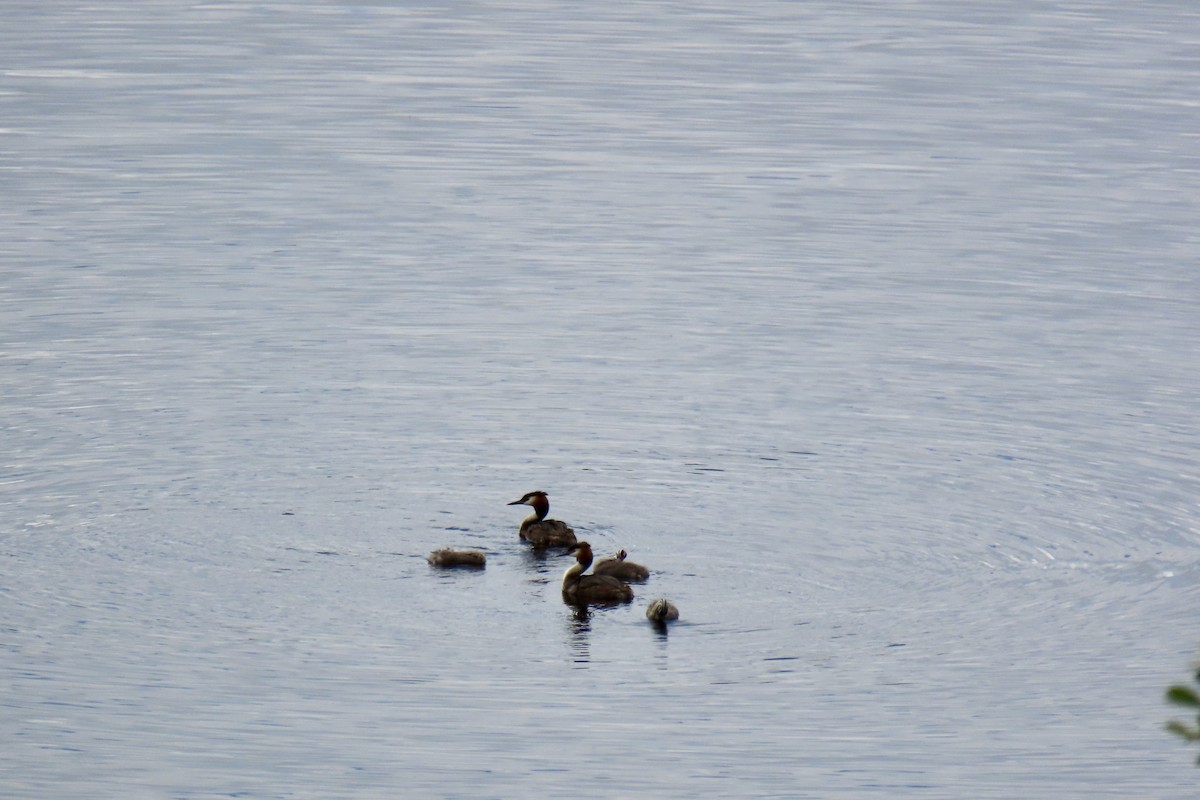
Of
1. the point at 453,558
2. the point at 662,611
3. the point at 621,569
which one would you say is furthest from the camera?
the point at 453,558

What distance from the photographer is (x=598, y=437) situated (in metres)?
17.5

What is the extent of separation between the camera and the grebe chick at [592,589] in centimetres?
1391

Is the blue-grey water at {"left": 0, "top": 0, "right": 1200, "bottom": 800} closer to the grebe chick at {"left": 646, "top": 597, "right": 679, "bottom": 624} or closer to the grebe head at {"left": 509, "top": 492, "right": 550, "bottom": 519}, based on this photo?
the grebe chick at {"left": 646, "top": 597, "right": 679, "bottom": 624}

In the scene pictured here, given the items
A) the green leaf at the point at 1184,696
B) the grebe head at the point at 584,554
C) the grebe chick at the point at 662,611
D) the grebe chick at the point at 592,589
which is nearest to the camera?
the green leaf at the point at 1184,696

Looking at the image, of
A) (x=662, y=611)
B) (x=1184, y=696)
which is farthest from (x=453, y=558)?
(x=1184, y=696)

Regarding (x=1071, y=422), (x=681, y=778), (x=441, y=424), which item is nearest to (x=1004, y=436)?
(x=1071, y=422)

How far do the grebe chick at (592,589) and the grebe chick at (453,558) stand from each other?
69 cm

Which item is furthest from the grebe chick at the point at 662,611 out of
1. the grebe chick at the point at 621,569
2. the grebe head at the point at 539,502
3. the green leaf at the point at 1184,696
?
the green leaf at the point at 1184,696

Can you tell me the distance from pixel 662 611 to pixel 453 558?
1.65m

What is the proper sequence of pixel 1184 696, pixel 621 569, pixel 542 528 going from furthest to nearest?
pixel 542 528, pixel 621 569, pixel 1184 696

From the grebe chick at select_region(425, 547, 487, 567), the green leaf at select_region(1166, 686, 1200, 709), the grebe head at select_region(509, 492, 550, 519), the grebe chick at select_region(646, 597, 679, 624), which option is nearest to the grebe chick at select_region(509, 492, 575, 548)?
the grebe head at select_region(509, 492, 550, 519)

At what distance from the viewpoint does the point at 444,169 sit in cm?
2862

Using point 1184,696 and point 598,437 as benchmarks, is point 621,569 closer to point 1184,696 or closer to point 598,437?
point 598,437

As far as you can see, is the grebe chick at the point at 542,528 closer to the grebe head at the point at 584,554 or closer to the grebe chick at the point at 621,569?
the grebe head at the point at 584,554
